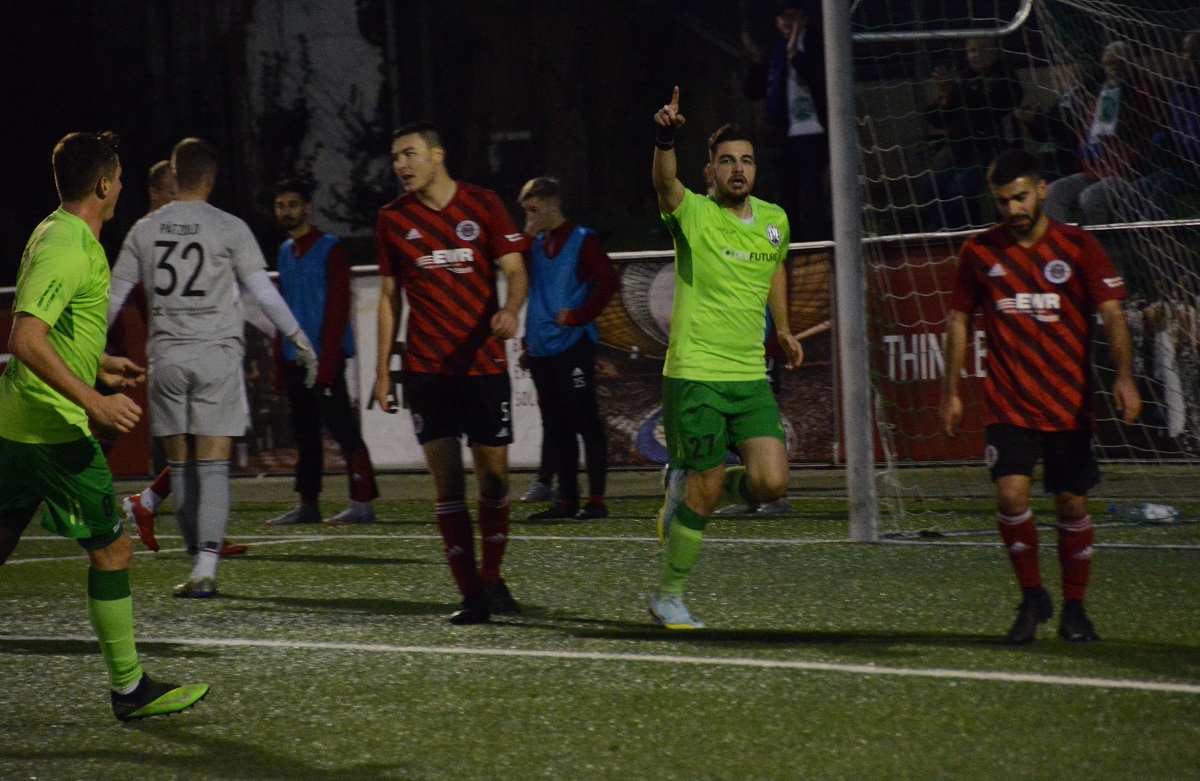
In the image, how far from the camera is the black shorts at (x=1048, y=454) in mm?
5738

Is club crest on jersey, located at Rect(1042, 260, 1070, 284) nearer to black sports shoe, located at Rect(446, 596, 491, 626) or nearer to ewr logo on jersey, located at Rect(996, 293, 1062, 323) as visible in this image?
ewr logo on jersey, located at Rect(996, 293, 1062, 323)

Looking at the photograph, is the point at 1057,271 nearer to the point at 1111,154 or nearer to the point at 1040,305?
the point at 1040,305

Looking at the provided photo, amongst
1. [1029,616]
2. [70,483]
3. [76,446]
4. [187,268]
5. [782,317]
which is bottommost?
[1029,616]

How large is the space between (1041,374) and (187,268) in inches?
149

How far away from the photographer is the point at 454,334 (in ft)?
21.2

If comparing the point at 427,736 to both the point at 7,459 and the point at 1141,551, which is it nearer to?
the point at 7,459

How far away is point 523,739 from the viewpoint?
4633 millimetres

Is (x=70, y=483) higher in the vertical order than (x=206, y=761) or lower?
higher

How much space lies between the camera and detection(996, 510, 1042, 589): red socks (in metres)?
5.76

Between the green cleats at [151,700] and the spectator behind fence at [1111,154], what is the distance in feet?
25.3

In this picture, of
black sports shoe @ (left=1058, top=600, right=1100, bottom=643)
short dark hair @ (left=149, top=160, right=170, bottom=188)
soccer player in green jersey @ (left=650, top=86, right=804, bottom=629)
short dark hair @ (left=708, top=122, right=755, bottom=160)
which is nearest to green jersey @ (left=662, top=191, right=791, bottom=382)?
soccer player in green jersey @ (left=650, top=86, right=804, bottom=629)

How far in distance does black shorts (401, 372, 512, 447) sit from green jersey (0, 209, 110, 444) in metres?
1.62

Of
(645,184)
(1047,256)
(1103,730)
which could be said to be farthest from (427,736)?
(645,184)

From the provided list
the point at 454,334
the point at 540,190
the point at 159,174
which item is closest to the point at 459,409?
the point at 454,334
